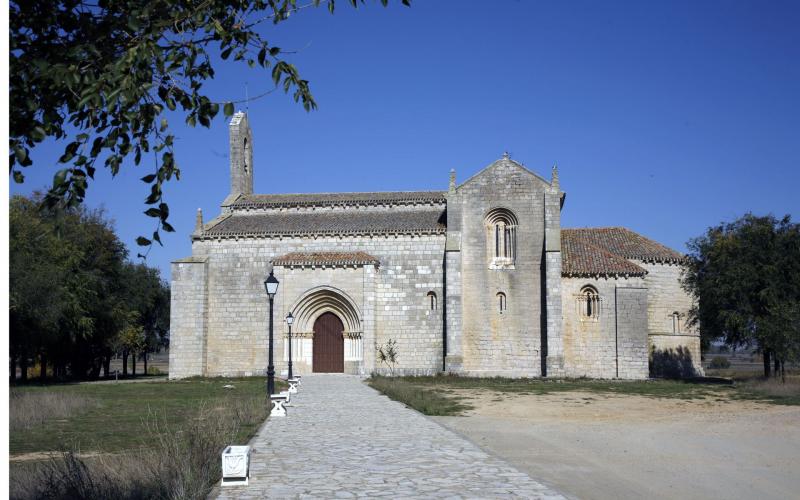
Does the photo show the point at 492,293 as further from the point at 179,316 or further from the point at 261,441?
the point at 261,441

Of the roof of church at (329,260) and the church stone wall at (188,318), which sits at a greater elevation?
the roof of church at (329,260)

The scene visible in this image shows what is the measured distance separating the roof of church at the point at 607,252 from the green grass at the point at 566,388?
5.36 meters

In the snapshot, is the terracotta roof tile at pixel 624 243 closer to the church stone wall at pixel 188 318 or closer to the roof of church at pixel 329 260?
the roof of church at pixel 329 260

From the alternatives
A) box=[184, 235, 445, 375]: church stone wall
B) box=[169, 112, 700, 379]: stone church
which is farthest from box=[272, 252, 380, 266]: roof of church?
box=[184, 235, 445, 375]: church stone wall

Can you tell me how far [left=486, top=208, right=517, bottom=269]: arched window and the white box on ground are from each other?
1161 inches

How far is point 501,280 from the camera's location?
125 feet

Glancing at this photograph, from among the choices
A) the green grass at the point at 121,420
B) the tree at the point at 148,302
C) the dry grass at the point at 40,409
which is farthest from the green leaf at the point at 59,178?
the tree at the point at 148,302

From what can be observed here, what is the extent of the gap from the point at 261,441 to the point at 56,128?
8.98 m

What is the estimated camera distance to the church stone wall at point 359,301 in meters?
38.1

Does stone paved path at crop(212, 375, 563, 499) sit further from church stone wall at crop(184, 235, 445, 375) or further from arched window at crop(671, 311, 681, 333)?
arched window at crop(671, 311, 681, 333)

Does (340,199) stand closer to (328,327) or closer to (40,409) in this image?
(328,327)

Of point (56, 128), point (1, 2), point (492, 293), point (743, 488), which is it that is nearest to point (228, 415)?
point (743, 488)

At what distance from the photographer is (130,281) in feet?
159

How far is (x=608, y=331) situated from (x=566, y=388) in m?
7.15
